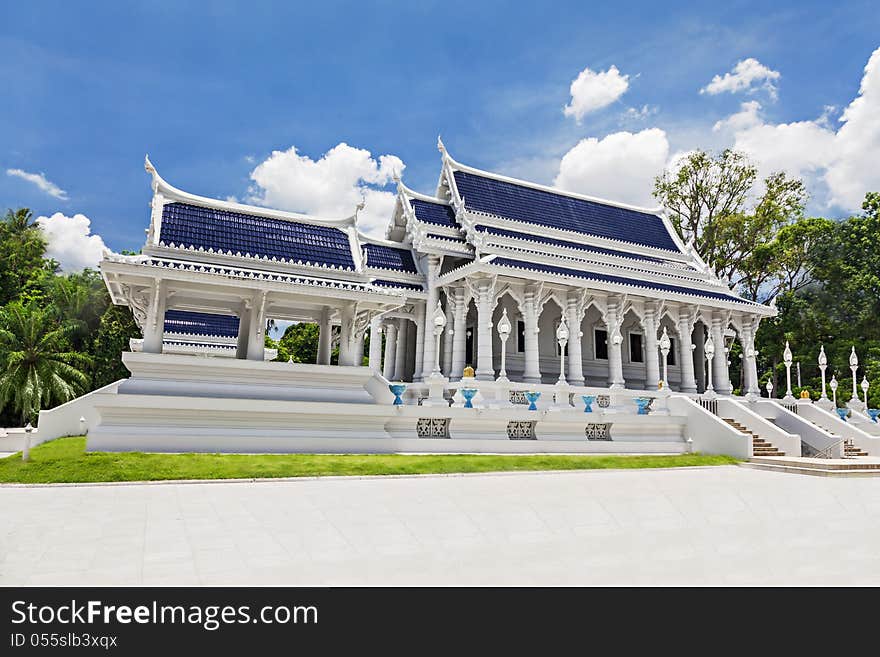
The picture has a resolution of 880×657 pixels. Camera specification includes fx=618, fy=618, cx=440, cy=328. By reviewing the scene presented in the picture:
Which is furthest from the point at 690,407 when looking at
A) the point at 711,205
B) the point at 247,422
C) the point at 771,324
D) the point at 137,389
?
the point at 711,205

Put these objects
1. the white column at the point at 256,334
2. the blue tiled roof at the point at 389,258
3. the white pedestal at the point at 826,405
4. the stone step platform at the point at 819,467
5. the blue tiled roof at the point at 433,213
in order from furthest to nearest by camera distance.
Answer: the blue tiled roof at the point at 433,213 < the white pedestal at the point at 826,405 < the blue tiled roof at the point at 389,258 < the white column at the point at 256,334 < the stone step platform at the point at 819,467

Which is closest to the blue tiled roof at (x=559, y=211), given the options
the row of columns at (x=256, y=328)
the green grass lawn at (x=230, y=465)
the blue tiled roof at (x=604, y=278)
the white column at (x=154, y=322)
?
the blue tiled roof at (x=604, y=278)

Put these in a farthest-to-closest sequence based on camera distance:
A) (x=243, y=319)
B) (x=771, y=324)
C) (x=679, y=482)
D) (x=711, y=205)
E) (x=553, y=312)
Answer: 1. (x=711, y=205)
2. (x=771, y=324)
3. (x=553, y=312)
4. (x=243, y=319)
5. (x=679, y=482)

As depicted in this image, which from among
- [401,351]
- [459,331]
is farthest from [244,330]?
[401,351]

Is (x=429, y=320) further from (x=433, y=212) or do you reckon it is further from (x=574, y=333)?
(x=574, y=333)

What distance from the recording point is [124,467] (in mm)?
12188

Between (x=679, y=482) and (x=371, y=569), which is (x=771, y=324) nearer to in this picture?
(x=679, y=482)

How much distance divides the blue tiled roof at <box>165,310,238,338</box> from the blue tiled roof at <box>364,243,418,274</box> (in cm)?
754

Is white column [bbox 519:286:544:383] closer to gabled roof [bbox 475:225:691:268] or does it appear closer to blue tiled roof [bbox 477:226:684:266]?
gabled roof [bbox 475:225:691:268]

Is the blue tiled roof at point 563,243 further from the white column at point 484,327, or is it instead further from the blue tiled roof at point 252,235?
the blue tiled roof at point 252,235

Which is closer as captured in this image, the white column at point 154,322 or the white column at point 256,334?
the white column at point 154,322

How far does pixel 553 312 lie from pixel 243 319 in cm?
1426

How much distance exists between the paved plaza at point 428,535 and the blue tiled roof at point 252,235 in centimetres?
759

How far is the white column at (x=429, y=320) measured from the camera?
24.0m
